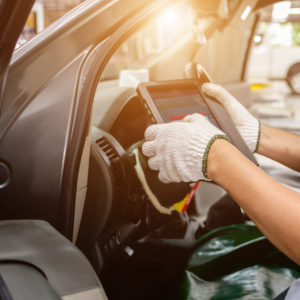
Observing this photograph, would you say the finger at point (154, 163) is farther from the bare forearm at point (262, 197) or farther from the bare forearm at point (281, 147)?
the bare forearm at point (281, 147)

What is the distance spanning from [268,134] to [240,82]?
14.1 feet

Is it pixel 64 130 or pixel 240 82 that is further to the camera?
pixel 240 82

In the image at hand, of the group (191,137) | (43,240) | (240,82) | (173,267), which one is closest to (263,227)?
(191,137)

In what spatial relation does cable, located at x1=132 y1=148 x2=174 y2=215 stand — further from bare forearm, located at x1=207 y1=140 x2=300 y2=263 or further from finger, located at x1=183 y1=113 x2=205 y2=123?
bare forearm, located at x1=207 y1=140 x2=300 y2=263

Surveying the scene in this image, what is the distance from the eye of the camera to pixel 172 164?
962 mm

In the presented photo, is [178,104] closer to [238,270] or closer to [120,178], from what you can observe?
[120,178]

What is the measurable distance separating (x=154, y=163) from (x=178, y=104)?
0.17 metres

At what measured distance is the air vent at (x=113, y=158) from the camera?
108 cm

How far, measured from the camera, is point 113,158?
1.08 meters

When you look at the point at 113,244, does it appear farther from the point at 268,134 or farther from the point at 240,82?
the point at 240,82

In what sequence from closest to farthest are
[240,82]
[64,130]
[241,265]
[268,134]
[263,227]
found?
[263,227], [64,130], [241,265], [268,134], [240,82]

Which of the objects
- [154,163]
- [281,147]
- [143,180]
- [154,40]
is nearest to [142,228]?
[143,180]

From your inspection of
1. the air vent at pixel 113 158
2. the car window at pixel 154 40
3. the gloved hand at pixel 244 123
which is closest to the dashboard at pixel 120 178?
the air vent at pixel 113 158

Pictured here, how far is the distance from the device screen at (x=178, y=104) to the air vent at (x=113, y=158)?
6.9 inches
